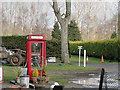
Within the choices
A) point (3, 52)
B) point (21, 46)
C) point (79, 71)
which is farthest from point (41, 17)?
point (79, 71)

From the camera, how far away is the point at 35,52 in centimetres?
1302

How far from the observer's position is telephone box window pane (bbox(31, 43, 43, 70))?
12875mm

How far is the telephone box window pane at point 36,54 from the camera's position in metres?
12.9

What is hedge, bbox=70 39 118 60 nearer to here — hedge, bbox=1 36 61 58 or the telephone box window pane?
hedge, bbox=1 36 61 58

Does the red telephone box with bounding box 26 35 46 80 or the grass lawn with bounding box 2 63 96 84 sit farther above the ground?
the red telephone box with bounding box 26 35 46 80

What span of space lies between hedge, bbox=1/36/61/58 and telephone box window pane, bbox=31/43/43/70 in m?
19.1

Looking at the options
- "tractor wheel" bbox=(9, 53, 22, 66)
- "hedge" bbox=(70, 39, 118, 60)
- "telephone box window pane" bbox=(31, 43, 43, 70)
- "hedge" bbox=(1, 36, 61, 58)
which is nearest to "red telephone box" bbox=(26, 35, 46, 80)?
"telephone box window pane" bbox=(31, 43, 43, 70)

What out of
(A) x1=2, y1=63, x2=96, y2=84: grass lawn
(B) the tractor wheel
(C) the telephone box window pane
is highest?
(C) the telephone box window pane

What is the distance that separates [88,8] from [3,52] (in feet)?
148

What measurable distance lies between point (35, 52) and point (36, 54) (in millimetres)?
120

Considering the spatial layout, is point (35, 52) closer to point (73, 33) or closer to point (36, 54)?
point (36, 54)

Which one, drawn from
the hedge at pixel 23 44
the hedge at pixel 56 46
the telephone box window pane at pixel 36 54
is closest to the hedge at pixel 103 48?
the hedge at pixel 56 46

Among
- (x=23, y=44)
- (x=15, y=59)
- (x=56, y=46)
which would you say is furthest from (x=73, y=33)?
(x=15, y=59)

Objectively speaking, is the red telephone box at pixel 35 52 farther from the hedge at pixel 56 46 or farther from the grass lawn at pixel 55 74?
Answer: the hedge at pixel 56 46
